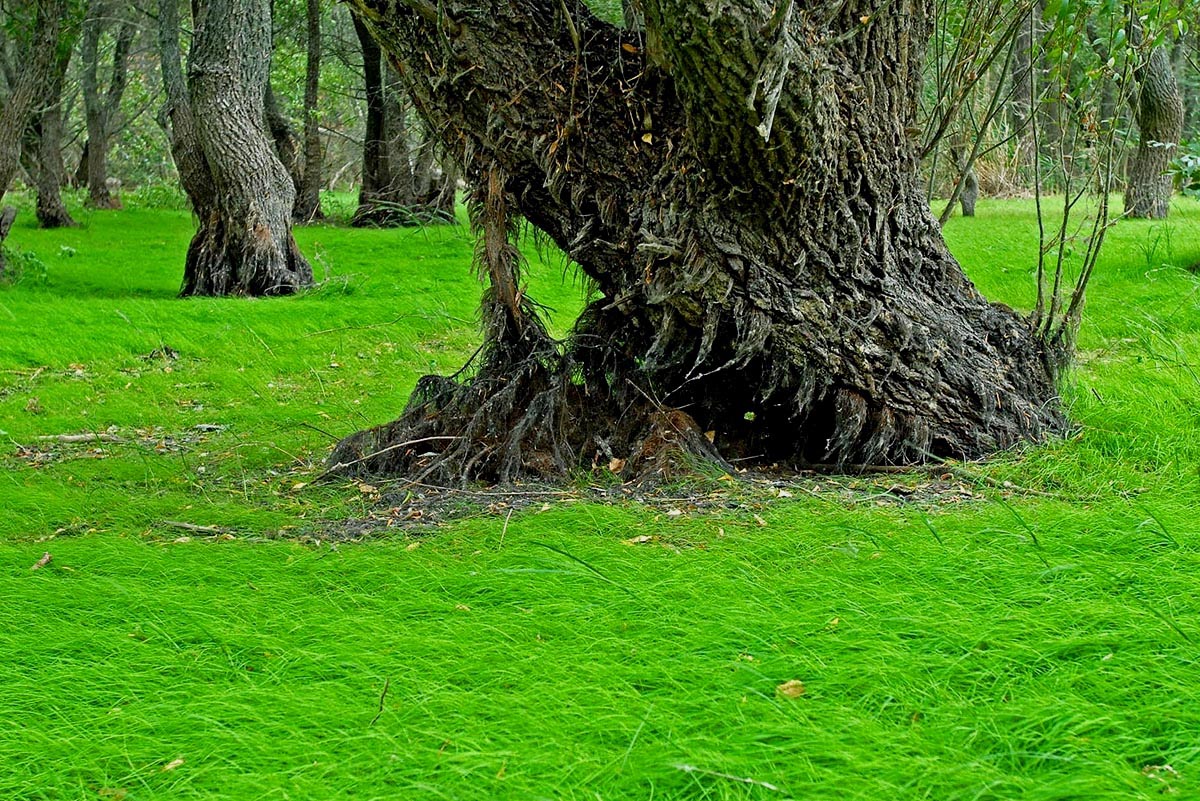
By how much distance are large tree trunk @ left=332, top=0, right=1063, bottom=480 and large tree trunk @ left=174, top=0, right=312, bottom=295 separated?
6688 millimetres

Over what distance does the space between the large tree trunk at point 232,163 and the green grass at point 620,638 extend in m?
5.78

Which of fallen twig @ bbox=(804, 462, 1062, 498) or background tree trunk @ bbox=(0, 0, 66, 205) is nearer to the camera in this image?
fallen twig @ bbox=(804, 462, 1062, 498)

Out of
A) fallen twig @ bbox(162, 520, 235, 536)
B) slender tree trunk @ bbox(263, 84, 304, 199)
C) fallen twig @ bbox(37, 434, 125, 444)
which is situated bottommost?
fallen twig @ bbox(37, 434, 125, 444)

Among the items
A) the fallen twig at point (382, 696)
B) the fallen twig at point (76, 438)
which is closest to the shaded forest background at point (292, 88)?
the fallen twig at point (76, 438)

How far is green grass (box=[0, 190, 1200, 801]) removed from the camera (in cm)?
218

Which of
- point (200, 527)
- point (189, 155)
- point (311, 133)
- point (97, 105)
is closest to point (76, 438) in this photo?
point (200, 527)

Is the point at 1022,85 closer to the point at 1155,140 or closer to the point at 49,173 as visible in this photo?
the point at 1155,140

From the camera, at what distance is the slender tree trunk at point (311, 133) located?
16.2 metres

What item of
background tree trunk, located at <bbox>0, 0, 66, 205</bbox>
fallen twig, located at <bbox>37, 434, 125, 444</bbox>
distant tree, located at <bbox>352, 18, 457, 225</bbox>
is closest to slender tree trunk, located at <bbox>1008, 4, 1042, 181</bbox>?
fallen twig, located at <bbox>37, 434, 125, 444</bbox>

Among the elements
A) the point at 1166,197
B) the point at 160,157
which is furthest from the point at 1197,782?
the point at 160,157

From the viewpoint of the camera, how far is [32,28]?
33.6ft

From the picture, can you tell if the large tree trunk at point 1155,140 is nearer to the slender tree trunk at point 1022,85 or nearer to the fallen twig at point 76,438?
the slender tree trunk at point 1022,85

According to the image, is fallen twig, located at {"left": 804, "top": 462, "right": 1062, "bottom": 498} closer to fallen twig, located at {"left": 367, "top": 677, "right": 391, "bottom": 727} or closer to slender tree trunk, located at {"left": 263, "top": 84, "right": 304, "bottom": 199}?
fallen twig, located at {"left": 367, "top": 677, "right": 391, "bottom": 727}

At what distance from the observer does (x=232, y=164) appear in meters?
10.5
